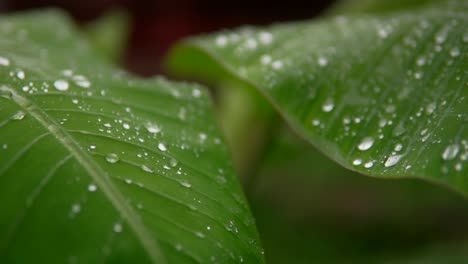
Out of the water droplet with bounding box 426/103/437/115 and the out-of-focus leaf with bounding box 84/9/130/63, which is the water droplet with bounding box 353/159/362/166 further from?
the out-of-focus leaf with bounding box 84/9/130/63

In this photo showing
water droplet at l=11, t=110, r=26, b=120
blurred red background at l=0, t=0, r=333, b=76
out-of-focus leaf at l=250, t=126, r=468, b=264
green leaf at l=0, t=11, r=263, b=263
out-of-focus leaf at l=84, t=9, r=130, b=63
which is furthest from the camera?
blurred red background at l=0, t=0, r=333, b=76

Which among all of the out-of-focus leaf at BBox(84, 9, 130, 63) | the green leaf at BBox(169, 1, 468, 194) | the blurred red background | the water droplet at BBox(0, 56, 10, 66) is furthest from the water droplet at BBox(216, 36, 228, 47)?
the blurred red background

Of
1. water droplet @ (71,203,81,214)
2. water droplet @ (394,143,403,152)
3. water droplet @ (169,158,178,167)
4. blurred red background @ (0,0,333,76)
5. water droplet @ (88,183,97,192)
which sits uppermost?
blurred red background @ (0,0,333,76)

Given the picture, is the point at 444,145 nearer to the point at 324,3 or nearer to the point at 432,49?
the point at 432,49

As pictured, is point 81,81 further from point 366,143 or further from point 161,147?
point 366,143

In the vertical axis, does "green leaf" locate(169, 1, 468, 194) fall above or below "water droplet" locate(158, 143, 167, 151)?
above

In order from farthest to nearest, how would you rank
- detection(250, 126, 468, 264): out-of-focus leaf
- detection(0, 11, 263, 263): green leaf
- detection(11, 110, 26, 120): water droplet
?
detection(250, 126, 468, 264): out-of-focus leaf → detection(11, 110, 26, 120): water droplet → detection(0, 11, 263, 263): green leaf

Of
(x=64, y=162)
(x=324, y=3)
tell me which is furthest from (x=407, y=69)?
(x=324, y=3)
